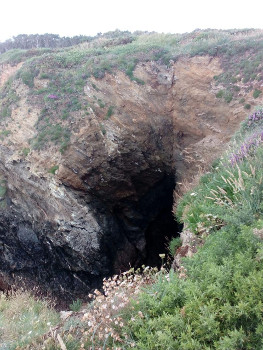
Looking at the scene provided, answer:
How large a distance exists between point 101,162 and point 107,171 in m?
0.35

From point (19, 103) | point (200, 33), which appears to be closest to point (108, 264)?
point (19, 103)

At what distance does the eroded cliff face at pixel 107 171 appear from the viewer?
10008 millimetres

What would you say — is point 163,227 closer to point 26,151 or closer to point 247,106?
point 247,106

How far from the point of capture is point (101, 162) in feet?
33.6

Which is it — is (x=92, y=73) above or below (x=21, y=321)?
above

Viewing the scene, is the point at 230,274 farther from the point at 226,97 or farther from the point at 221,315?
the point at 226,97

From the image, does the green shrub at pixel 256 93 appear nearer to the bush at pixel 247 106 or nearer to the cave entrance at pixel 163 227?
the bush at pixel 247 106

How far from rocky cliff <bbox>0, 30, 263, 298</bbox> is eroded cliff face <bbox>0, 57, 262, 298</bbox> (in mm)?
34

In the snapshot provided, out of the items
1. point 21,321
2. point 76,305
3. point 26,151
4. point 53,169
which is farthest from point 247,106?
point 21,321

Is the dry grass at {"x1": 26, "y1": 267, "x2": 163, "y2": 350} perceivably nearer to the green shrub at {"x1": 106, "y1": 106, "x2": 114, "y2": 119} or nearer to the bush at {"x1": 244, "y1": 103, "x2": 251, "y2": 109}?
the green shrub at {"x1": 106, "y1": 106, "x2": 114, "y2": 119}

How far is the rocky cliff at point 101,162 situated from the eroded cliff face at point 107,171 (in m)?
0.03

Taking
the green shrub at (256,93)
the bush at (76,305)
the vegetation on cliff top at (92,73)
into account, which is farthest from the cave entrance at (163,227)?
the green shrub at (256,93)

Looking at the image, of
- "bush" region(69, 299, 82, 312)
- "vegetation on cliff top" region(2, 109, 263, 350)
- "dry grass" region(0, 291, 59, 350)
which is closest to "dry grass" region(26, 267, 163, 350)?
"vegetation on cliff top" region(2, 109, 263, 350)

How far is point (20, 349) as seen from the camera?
3.63 m
